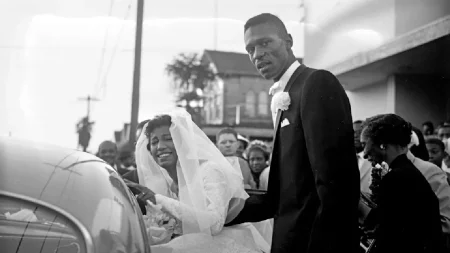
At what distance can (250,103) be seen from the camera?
35.2m

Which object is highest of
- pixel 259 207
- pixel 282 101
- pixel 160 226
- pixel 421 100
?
pixel 421 100

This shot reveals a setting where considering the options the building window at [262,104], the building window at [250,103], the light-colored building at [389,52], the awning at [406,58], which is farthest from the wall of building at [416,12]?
the building window at [262,104]

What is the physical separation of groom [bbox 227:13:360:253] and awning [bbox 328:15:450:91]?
6258mm

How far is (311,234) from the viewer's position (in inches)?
90.7

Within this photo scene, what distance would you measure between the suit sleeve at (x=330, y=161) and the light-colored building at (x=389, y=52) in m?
6.51

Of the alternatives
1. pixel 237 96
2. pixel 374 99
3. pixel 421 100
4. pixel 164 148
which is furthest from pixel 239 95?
pixel 164 148

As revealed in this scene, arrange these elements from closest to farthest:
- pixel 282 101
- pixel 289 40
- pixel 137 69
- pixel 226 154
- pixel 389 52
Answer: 1. pixel 282 101
2. pixel 289 40
3. pixel 226 154
4. pixel 389 52
5. pixel 137 69

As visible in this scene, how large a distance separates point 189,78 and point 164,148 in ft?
89.5

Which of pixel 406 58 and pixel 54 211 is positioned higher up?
pixel 406 58

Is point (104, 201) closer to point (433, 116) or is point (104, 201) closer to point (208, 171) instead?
point (208, 171)

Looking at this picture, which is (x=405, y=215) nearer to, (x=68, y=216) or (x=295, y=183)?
(x=295, y=183)

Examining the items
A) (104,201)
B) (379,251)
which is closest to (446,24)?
(379,251)

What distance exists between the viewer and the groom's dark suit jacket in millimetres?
2254

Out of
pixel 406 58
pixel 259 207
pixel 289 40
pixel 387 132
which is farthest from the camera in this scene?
pixel 406 58
